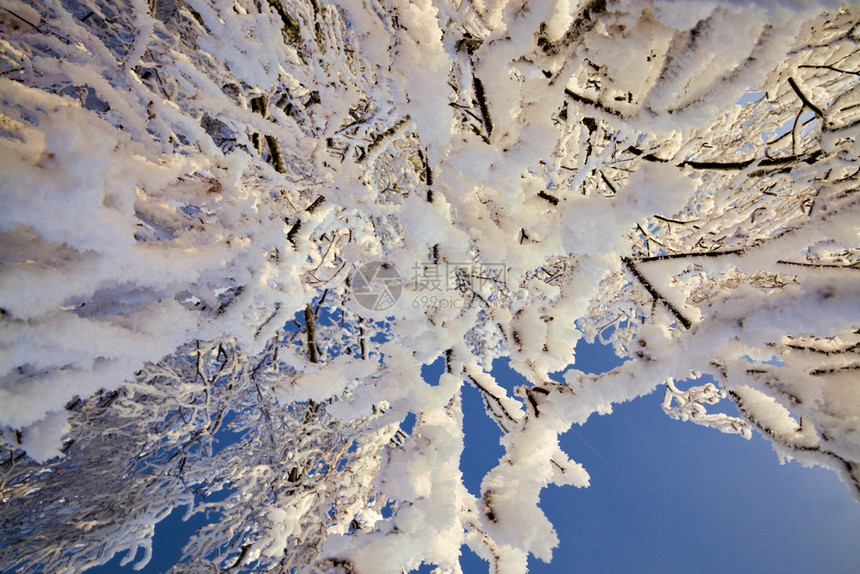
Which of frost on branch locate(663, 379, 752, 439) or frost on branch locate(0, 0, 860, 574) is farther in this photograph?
frost on branch locate(663, 379, 752, 439)

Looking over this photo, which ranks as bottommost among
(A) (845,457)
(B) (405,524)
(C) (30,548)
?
(C) (30,548)

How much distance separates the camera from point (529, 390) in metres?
1.24

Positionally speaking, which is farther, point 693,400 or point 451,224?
point 693,400

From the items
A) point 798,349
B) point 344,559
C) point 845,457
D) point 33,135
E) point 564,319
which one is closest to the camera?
point 33,135

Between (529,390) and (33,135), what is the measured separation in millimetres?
1421

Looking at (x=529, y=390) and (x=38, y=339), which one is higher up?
(x=529, y=390)

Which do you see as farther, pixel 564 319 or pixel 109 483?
pixel 109 483

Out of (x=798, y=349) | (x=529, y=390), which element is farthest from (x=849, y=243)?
(x=529, y=390)

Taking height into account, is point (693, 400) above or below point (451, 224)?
above

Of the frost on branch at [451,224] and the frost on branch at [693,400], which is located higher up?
the frost on branch at [693,400]

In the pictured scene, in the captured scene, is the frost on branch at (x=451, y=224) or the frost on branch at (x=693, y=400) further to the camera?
the frost on branch at (x=693, y=400)

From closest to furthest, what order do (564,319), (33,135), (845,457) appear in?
(33,135) → (845,457) → (564,319)

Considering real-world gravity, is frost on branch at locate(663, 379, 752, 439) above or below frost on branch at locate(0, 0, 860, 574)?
above

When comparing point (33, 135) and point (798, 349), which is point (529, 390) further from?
point (33, 135)
